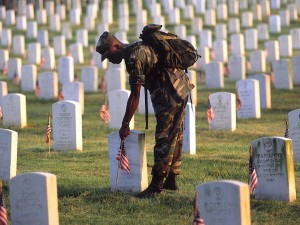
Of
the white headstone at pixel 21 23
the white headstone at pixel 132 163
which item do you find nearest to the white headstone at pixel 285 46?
the white headstone at pixel 21 23

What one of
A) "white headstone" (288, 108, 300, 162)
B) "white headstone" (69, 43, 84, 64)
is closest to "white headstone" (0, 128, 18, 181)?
"white headstone" (288, 108, 300, 162)

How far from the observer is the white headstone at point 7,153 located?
14.8 metres

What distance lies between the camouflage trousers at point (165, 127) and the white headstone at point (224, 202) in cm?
216

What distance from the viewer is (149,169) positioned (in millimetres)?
15625

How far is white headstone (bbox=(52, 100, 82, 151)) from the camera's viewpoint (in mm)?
18094

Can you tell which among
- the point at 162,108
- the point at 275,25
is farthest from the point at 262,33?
the point at 162,108

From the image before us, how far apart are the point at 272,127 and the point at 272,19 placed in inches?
767

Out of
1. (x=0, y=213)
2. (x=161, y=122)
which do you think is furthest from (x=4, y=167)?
(x=0, y=213)

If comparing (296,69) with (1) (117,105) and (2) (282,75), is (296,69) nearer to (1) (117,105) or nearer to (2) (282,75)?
(2) (282,75)

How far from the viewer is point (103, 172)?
15742mm

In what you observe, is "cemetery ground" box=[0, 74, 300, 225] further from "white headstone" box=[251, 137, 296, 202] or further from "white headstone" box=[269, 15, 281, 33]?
"white headstone" box=[269, 15, 281, 33]

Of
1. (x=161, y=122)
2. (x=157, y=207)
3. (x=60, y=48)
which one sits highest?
(x=60, y=48)

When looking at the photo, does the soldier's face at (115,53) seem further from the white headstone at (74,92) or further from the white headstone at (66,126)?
the white headstone at (74,92)

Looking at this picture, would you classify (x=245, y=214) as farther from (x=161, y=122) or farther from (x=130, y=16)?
(x=130, y=16)
